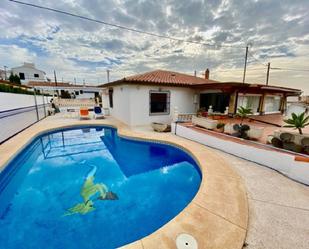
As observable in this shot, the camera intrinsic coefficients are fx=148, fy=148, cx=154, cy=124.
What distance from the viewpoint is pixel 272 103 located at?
48.5 ft

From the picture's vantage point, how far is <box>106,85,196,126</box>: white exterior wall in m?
9.54

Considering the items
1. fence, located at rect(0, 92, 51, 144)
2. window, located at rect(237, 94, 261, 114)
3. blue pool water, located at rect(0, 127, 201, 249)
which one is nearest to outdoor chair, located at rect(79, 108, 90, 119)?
fence, located at rect(0, 92, 51, 144)

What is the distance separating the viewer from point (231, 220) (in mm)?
2545

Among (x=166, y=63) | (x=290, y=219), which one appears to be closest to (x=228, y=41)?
(x=166, y=63)

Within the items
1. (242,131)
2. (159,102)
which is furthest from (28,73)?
(242,131)

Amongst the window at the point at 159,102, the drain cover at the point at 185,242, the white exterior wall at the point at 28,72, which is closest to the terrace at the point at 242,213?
the drain cover at the point at 185,242

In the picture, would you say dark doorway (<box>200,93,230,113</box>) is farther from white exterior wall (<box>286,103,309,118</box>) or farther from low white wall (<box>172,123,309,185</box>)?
low white wall (<box>172,123,309,185</box>)

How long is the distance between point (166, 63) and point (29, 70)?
37.3 meters

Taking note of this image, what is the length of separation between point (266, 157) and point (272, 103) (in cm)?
1337

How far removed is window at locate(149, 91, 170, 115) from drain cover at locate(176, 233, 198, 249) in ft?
28.1

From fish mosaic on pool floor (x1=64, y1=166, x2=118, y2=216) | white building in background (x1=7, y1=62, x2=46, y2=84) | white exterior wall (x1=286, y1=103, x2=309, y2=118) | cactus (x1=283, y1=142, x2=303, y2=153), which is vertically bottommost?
fish mosaic on pool floor (x1=64, y1=166, x2=118, y2=216)

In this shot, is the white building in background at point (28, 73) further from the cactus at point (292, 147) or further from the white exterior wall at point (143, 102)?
the cactus at point (292, 147)

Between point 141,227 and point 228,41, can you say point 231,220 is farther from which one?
point 228,41

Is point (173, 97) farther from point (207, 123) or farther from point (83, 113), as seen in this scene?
point (83, 113)
